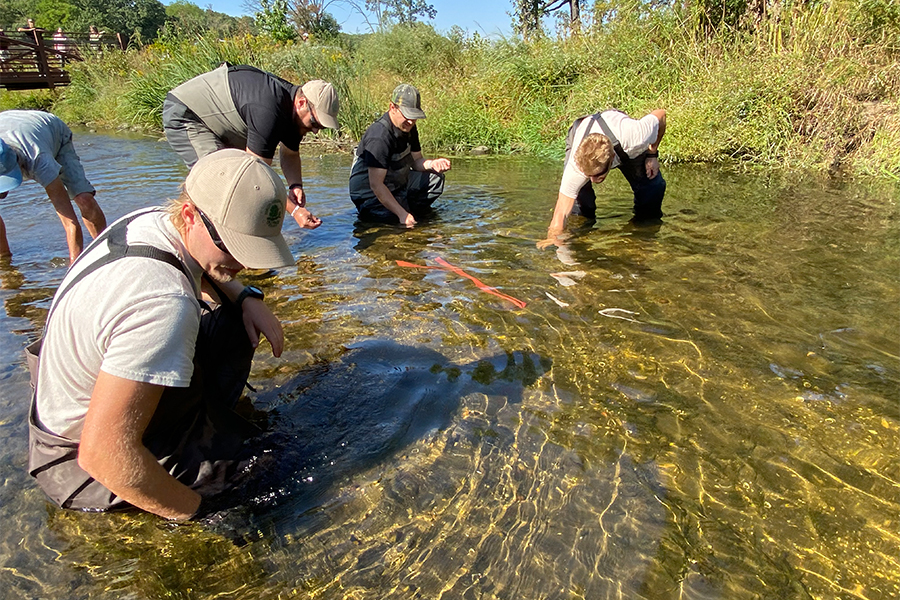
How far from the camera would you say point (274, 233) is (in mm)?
1798

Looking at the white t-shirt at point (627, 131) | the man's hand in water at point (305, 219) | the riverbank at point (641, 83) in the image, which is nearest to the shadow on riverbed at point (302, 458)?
the man's hand in water at point (305, 219)

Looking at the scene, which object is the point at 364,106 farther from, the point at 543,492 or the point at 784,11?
the point at 543,492

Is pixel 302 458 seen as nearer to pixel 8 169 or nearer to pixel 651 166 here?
pixel 8 169

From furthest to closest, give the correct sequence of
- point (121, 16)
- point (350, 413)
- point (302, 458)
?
point (121, 16) < point (350, 413) < point (302, 458)

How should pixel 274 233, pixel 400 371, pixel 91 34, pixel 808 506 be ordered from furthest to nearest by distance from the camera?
pixel 91 34, pixel 400 371, pixel 808 506, pixel 274 233

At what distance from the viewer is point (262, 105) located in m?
4.29

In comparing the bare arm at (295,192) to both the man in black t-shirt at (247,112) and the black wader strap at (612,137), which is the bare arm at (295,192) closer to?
the man in black t-shirt at (247,112)

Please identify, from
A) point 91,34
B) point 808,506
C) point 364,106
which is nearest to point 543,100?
point 364,106

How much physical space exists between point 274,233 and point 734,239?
15.7 feet

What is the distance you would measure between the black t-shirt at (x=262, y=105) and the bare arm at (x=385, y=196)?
1370 mm

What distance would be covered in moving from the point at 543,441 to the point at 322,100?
10.2ft

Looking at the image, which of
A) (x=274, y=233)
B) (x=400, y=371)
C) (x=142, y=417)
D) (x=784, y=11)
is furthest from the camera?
(x=784, y=11)

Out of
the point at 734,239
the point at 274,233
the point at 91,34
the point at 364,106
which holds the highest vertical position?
the point at 91,34

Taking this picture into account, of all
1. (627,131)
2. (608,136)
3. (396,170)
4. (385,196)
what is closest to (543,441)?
(608,136)
